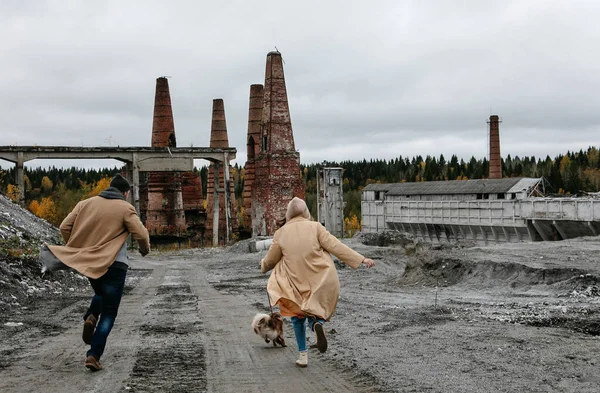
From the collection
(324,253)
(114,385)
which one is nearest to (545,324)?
(324,253)

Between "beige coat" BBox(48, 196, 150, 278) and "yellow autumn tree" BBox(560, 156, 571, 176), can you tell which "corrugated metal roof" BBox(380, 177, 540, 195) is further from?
"yellow autumn tree" BBox(560, 156, 571, 176)

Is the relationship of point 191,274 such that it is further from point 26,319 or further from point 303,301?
point 303,301

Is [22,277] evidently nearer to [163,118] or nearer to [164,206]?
[164,206]

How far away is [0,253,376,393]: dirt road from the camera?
566 cm

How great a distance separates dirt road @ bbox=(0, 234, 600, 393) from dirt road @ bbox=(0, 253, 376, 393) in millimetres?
17

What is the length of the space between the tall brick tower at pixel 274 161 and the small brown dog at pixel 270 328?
27271 mm

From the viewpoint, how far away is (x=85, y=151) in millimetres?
37938

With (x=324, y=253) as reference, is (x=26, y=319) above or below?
below

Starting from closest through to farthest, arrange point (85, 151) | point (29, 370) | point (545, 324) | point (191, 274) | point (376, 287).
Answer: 1. point (29, 370)
2. point (545, 324)
3. point (376, 287)
4. point (191, 274)
5. point (85, 151)

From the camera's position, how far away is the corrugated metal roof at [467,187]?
4650 cm

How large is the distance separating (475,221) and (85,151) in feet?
75.2

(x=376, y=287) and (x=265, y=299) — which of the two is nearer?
(x=265, y=299)

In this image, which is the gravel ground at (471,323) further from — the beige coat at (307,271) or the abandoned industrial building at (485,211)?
the abandoned industrial building at (485,211)

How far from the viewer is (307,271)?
254 inches
